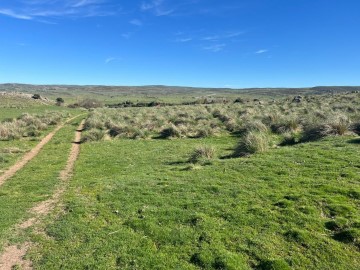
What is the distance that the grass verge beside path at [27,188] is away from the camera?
9.67 m

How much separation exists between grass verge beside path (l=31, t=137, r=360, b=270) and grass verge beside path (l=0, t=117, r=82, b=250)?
99cm

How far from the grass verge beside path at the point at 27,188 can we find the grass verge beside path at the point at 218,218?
99 centimetres

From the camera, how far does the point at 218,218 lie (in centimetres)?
882

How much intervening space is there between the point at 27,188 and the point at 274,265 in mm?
10294

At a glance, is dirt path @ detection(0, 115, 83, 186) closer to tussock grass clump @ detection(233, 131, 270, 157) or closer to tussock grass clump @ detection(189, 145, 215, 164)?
tussock grass clump @ detection(189, 145, 215, 164)

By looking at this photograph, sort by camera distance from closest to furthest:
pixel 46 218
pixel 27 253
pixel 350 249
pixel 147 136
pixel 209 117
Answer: pixel 350 249 → pixel 27 253 → pixel 46 218 → pixel 147 136 → pixel 209 117

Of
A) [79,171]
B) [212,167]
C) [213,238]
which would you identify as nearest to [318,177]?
[212,167]

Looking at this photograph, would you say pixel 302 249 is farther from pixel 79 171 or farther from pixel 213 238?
pixel 79 171

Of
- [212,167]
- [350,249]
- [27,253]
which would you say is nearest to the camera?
[350,249]

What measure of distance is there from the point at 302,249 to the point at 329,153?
8038 mm

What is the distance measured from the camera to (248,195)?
10273 mm

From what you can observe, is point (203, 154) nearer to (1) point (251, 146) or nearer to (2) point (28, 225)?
(1) point (251, 146)

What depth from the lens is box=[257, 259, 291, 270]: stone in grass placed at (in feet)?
21.8

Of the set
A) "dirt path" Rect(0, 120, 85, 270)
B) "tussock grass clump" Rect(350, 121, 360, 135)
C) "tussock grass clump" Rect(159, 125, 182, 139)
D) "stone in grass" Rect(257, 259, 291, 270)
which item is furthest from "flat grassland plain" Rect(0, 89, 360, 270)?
"tussock grass clump" Rect(159, 125, 182, 139)
